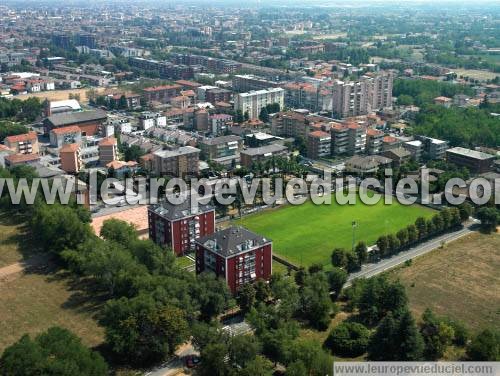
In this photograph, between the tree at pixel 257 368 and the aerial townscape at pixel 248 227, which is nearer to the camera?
the tree at pixel 257 368

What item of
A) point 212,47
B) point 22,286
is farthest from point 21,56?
point 22,286

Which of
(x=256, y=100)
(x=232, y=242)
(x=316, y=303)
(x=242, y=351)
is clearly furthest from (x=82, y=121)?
(x=242, y=351)

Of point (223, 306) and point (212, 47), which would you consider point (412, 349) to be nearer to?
point (223, 306)

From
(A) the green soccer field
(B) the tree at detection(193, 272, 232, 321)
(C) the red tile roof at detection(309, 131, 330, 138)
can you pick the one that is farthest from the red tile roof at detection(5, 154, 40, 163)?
(B) the tree at detection(193, 272, 232, 321)

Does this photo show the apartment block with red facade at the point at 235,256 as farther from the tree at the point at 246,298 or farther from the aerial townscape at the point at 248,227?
the tree at the point at 246,298

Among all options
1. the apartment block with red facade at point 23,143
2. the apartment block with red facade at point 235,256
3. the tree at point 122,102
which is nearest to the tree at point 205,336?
the apartment block with red facade at point 235,256
